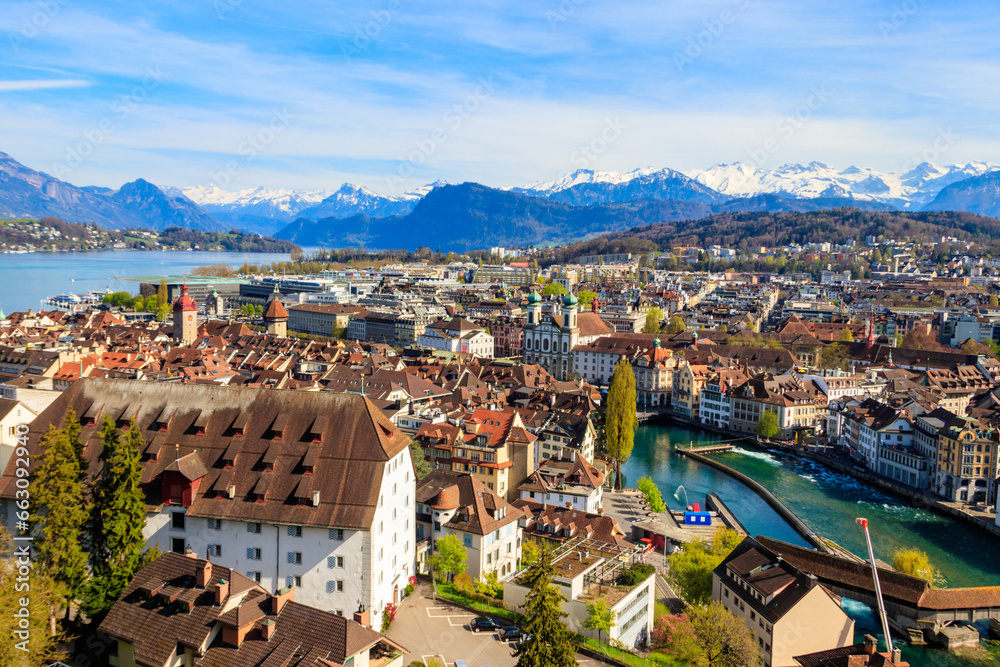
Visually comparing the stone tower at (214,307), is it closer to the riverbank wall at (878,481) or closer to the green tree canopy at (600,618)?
the riverbank wall at (878,481)

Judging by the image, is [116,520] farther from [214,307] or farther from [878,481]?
[214,307]

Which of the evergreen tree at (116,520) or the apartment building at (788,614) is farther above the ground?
the evergreen tree at (116,520)

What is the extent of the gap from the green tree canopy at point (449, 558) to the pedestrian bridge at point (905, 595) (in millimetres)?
9895

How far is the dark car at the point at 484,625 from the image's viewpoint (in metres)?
18.5

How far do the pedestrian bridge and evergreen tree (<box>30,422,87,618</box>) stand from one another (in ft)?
63.7

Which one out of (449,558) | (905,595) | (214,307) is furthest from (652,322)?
(449,558)

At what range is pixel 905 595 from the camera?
23953 mm

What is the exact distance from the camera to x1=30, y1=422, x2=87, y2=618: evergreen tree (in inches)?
645

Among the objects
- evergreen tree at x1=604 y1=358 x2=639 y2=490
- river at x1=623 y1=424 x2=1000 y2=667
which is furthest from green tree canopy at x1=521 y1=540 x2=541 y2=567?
evergreen tree at x1=604 y1=358 x2=639 y2=490

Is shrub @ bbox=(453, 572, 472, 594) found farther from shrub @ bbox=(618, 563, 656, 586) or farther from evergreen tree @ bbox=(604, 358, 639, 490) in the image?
evergreen tree @ bbox=(604, 358, 639, 490)

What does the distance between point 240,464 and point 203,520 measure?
158 centimetres

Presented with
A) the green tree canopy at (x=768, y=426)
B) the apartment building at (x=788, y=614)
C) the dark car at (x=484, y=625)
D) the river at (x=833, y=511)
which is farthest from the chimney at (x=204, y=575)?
the green tree canopy at (x=768, y=426)

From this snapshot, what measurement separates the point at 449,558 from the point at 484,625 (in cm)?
319

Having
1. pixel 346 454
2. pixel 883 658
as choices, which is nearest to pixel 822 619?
pixel 883 658
